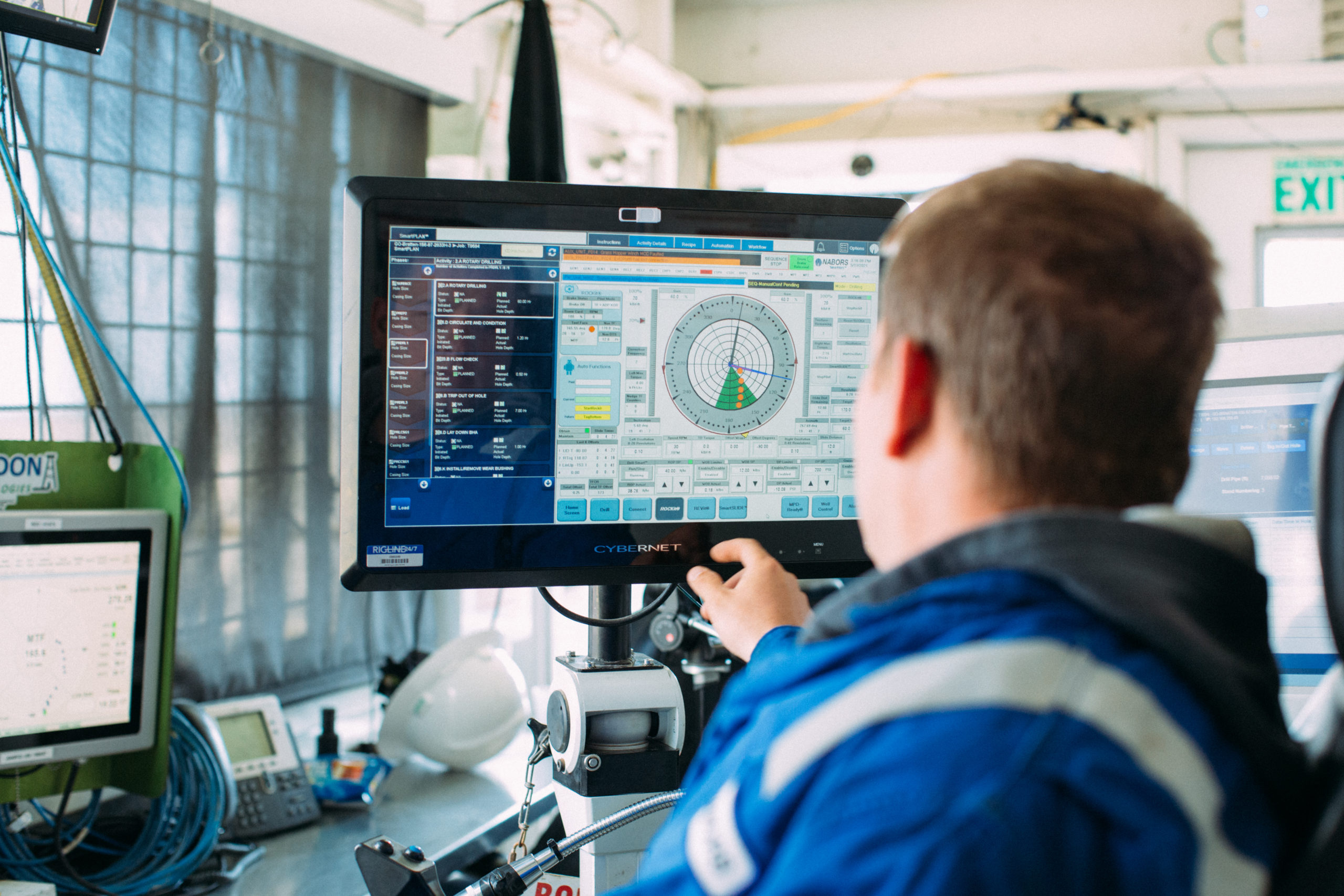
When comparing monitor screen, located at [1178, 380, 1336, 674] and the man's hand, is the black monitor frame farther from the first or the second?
monitor screen, located at [1178, 380, 1336, 674]

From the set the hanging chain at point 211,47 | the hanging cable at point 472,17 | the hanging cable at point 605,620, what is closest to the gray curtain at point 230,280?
the hanging chain at point 211,47

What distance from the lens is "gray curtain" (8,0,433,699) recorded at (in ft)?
4.65

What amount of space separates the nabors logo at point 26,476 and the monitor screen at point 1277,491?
1278mm

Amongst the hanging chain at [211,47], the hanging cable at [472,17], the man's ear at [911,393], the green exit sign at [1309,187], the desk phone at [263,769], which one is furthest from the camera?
the green exit sign at [1309,187]

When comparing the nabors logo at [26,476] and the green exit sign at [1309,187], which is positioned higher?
the green exit sign at [1309,187]

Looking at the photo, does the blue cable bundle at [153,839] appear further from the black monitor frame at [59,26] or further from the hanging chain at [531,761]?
the black monitor frame at [59,26]

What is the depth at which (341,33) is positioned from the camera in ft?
5.86

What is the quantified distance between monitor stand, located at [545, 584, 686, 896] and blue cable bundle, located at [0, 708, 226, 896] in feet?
1.54

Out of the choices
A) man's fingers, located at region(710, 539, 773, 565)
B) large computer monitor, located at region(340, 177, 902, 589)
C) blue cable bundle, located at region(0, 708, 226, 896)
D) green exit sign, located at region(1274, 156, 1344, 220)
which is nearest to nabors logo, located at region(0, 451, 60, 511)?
blue cable bundle, located at region(0, 708, 226, 896)

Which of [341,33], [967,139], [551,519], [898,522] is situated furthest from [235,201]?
[967,139]

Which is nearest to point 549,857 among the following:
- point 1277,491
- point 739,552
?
point 739,552

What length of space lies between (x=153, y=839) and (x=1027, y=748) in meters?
1.08

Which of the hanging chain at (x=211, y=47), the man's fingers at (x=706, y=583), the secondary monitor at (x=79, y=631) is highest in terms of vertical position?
the hanging chain at (x=211, y=47)

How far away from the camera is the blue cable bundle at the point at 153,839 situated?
1037 millimetres
